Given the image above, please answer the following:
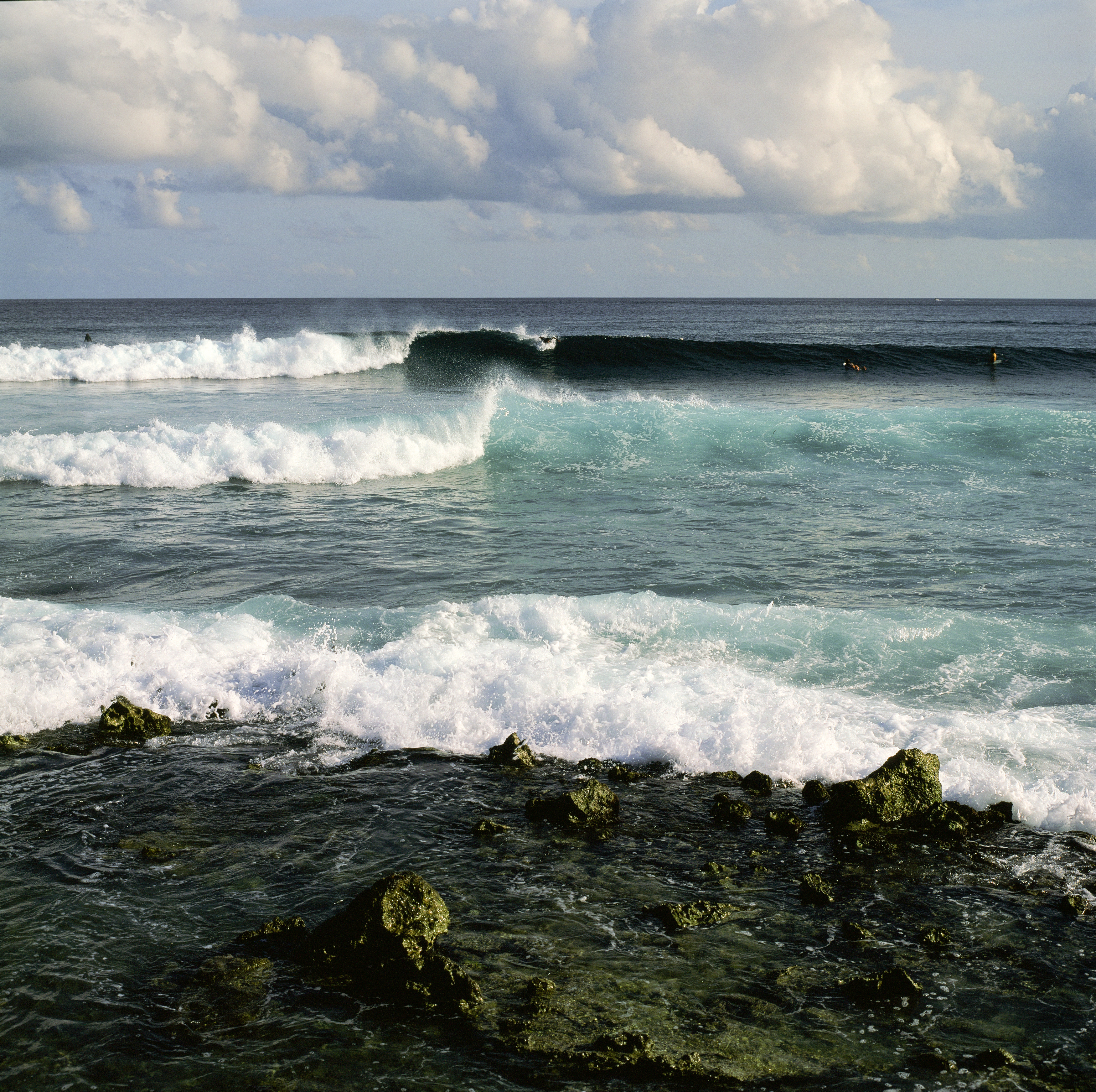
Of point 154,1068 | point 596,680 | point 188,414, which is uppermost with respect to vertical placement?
point 188,414

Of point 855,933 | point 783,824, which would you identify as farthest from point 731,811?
point 855,933

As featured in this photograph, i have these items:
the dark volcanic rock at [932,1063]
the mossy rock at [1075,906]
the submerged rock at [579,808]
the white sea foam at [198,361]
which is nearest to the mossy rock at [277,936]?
the submerged rock at [579,808]

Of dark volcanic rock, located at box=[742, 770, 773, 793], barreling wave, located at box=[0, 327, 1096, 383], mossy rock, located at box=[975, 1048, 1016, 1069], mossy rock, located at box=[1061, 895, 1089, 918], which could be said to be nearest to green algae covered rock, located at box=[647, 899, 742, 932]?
mossy rock, located at box=[975, 1048, 1016, 1069]

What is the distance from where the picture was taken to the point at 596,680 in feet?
25.7

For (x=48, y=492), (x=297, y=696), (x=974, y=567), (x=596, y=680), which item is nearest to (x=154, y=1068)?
(x=297, y=696)

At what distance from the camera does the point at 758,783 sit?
6.33m

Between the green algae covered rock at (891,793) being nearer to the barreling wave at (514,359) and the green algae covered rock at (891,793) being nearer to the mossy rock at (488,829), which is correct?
the mossy rock at (488,829)

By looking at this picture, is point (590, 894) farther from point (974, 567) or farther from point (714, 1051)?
point (974, 567)

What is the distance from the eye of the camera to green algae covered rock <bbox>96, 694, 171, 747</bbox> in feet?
23.3

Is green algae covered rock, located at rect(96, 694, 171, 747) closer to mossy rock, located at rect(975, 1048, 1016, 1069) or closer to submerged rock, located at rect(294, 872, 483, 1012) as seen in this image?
submerged rock, located at rect(294, 872, 483, 1012)

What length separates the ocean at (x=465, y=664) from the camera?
4.36 meters

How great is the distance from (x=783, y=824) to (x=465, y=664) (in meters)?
3.31

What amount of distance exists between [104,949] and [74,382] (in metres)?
36.1

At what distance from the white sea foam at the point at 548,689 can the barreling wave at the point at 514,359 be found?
86.8 ft
